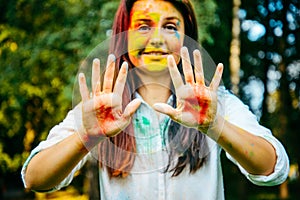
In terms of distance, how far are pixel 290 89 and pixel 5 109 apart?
558cm

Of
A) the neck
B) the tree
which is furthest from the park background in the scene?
the neck

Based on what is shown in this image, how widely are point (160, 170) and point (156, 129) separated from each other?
13 cm

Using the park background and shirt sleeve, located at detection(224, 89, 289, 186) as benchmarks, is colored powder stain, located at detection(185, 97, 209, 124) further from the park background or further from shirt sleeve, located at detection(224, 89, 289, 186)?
the park background

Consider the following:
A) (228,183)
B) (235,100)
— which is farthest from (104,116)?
(228,183)

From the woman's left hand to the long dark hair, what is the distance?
262 mm

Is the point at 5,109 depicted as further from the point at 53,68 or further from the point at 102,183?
the point at 102,183

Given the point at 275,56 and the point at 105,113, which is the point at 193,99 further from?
the point at 275,56

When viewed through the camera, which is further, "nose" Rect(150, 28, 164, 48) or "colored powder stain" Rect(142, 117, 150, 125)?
"colored powder stain" Rect(142, 117, 150, 125)

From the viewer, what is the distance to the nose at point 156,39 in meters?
1.51

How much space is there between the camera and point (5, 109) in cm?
596

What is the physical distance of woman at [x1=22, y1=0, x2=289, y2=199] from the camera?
1299mm

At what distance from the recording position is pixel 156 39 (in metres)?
1.51

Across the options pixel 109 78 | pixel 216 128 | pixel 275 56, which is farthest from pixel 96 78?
pixel 275 56

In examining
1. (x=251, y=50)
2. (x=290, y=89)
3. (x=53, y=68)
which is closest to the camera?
(x=53, y=68)
